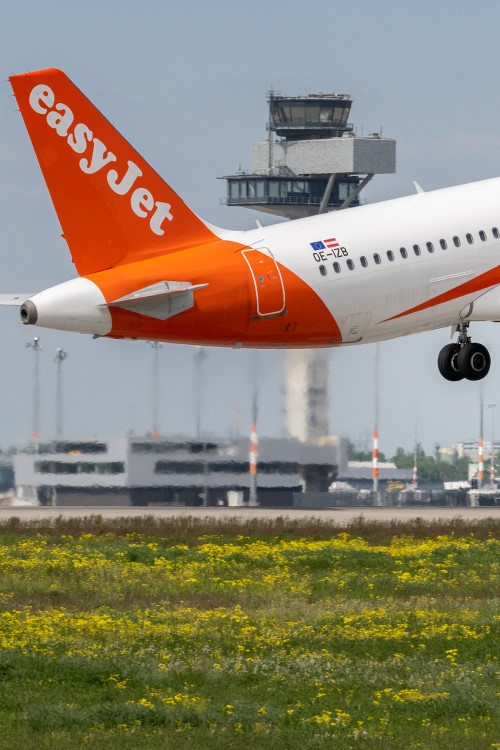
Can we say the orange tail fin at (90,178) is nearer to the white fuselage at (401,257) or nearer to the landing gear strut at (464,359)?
the white fuselage at (401,257)

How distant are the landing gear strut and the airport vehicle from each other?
2.07 meters

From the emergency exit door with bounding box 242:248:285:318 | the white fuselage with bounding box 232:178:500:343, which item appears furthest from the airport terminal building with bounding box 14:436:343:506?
the emergency exit door with bounding box 242:248:285:318

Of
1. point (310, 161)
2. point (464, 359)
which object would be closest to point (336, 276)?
point (464, 359)

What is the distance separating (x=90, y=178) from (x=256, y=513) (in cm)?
3455

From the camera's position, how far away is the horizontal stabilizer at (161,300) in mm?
44750

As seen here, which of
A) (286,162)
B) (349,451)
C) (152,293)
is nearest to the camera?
(152,293)

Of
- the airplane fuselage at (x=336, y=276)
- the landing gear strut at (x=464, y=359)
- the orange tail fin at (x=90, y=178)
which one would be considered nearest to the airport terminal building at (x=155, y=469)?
the landing gear strut at (x=464, y=359)

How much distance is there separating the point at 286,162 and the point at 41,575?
126584 mm

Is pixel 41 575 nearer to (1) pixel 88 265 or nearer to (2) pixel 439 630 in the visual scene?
(1) pixel 88 265

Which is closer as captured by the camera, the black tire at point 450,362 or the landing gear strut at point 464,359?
the landing gear strut at point 464,359

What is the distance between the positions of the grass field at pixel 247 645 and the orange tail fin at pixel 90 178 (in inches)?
389

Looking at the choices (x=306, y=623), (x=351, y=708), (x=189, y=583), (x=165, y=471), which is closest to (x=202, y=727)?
(x=351, y=708)

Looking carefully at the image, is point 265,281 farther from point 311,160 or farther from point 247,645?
point 311,160

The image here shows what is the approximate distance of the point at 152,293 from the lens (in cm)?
4491
